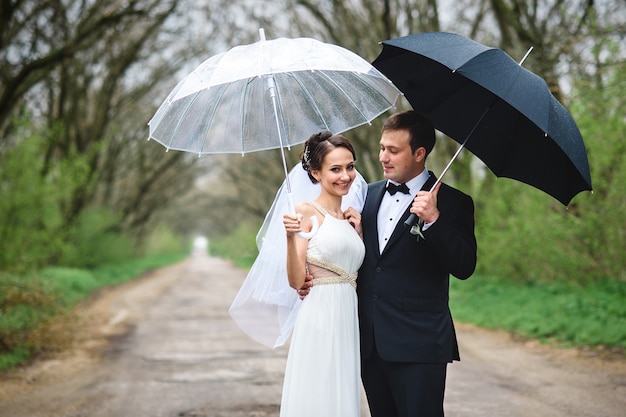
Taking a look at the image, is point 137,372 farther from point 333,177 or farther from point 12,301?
point 333,177

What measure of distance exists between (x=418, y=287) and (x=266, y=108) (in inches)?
60.2

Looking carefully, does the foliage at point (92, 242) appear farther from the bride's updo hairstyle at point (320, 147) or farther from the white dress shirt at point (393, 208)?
the white dress shirt at point (393, 208)

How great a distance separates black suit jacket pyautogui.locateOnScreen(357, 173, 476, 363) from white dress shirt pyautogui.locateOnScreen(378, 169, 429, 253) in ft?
0.15

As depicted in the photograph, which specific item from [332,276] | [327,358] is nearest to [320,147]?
[332,276]

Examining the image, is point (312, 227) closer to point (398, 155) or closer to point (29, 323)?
point (398, 155)

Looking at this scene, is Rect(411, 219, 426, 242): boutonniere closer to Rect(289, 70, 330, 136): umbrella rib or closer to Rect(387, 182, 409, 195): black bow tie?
Rect(387, 182, 409, 195): black bow tie

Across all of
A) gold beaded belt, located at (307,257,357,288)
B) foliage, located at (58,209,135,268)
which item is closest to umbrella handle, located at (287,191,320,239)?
gold beaded belt, located at (307,257,357,288)

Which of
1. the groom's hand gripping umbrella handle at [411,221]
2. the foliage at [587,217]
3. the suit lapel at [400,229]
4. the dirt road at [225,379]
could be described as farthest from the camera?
the foliage at [587,217]

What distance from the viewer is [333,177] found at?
348 cm

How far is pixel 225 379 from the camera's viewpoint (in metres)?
7.41

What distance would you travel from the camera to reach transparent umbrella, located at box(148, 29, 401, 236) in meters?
4.05

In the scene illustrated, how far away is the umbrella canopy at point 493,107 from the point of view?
3.15 metres

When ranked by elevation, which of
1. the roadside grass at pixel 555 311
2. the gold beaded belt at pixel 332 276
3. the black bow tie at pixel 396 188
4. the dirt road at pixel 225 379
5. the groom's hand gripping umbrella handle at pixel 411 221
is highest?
the black bow tie at pixel 396 188

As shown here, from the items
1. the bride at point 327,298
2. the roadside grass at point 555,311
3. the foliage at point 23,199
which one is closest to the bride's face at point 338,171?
the bride at point 327,298
